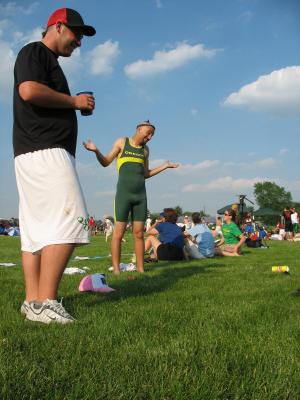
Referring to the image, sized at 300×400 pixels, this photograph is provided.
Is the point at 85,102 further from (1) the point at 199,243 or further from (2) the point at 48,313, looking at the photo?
(1) the point at 199,243

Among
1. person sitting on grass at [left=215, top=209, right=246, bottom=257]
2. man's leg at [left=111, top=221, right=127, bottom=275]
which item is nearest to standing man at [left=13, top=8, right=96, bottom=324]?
man's leg at [left=111, top=221, right=127, bottom=275]

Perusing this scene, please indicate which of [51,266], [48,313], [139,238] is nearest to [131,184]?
[139,238]

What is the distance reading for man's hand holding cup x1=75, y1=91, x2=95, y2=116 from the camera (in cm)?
320

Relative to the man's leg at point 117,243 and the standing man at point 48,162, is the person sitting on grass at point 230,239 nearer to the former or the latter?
the man's leg at point 117,243

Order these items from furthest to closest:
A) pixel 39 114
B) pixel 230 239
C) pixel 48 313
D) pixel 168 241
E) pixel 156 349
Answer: pixel 230 239, pixel 168 241, pixel 39 114, pixel 48 313, pixel 156 349

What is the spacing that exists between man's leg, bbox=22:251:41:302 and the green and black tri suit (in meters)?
3.20

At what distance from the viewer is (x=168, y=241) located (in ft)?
32.4

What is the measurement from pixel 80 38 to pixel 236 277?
3788mm

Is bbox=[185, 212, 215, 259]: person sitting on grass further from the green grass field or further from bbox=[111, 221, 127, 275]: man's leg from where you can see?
the green grass field

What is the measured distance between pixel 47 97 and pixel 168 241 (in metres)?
7.14

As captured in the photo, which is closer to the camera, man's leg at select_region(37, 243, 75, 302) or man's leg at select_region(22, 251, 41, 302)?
man's leg at select_region(37, 243, 75, 302)

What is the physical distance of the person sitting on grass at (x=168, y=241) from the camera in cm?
973

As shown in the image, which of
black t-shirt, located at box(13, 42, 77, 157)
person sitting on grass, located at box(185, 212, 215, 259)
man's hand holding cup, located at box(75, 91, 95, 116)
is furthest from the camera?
person sitting on grass, located at box(185, 212, 215, 259)

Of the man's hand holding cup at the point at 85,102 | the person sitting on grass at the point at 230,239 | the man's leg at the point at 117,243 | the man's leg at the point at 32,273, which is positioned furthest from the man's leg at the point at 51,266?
the person sitting on grass at the point at 230,239
